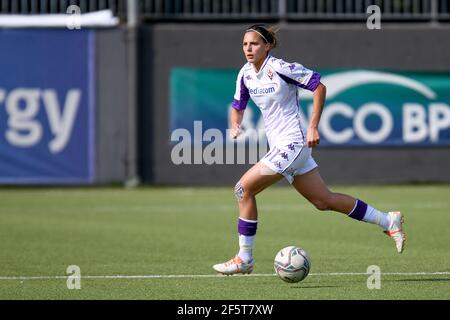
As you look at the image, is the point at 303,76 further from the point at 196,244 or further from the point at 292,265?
the point at 196,244

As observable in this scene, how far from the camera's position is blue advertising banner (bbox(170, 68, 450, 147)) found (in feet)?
70.2

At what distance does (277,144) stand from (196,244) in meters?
3.38

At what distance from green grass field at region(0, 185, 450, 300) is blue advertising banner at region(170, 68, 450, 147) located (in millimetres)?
1096

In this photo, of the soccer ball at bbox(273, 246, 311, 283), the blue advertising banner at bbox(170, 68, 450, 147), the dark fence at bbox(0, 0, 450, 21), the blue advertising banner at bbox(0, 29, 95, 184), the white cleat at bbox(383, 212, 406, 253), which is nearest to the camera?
the soccer ball at bbox(273, 246, 311, 283)

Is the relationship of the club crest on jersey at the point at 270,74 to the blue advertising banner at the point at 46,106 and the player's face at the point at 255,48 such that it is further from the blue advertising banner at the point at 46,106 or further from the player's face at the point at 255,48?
the blue advertising banner at the point at 46,106

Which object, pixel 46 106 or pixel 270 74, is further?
pixel 46 106

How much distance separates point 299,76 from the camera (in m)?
9.53

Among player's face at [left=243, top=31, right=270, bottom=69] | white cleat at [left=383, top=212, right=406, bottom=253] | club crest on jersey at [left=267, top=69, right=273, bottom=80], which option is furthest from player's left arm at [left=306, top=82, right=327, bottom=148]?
white cleat at [left=383, top=212, right=406, bottom=253]

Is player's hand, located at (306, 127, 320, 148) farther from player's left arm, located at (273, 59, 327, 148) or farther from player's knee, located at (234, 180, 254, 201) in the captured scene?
A: player's knee, located at (234, 180, 254, 201)

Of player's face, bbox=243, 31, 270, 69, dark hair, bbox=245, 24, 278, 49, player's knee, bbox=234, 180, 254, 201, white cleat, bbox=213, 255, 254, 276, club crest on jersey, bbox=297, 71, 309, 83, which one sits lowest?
white cleat, bbox=213, 255, 254, 276

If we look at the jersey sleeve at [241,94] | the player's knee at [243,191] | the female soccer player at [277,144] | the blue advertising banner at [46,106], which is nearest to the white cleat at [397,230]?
the female soccer player at [277,144]

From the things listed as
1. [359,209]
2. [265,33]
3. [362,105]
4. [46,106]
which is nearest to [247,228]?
[359,209]

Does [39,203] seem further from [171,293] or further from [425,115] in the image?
→ [171,293]
